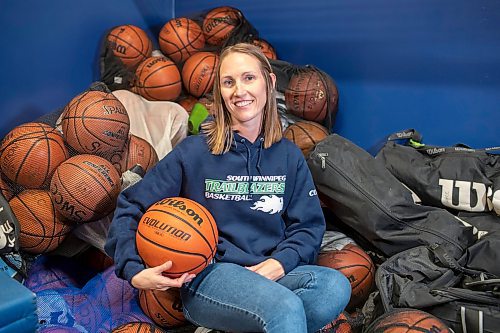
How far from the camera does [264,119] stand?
2084 millimetres

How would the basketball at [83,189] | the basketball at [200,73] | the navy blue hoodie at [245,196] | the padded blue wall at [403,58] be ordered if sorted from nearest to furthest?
the navy blue hoodie at [245,196] < the basketball at [83,189] < the padded blue wall at [403,58] < the basketball at [200,73]

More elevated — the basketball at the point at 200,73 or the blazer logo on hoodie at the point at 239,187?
the basketball at the point at 200,73

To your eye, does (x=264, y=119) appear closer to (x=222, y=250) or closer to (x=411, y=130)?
(x=222, y=250)

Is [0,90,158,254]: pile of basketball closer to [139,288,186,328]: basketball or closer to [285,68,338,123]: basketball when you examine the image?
[139,288,186,328]: basketball

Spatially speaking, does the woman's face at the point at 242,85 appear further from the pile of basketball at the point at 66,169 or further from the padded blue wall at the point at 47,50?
the padded blue wall at the point at 47,50

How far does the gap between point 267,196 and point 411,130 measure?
1319 mm

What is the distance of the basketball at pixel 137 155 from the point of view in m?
2.57

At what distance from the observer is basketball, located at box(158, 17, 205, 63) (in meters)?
3.43

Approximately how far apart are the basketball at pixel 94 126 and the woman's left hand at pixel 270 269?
40.8 inches

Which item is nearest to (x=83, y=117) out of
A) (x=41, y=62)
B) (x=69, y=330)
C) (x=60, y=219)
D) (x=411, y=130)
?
(x=60, y=219)

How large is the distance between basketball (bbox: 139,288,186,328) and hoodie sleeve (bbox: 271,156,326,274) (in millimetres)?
462

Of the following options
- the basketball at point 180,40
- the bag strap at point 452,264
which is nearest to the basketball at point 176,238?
the bag strap at point 452,264

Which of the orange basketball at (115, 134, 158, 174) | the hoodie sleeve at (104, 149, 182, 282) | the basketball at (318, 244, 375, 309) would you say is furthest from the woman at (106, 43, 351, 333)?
the orange basketball at (115, 134, 158, 174)

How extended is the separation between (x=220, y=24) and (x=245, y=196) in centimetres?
187
